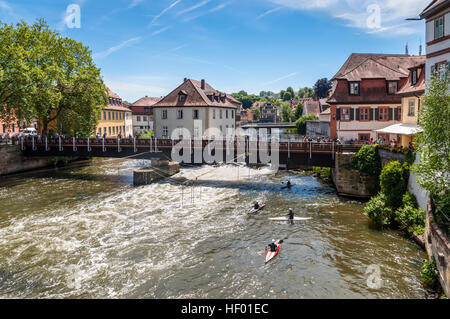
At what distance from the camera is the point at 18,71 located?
3719cm

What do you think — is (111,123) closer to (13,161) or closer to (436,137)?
(13,161)

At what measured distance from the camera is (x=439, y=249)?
1441cm

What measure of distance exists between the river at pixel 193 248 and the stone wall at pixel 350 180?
1424 millimetres

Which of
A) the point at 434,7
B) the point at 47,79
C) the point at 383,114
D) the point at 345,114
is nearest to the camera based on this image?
the point at 434,7

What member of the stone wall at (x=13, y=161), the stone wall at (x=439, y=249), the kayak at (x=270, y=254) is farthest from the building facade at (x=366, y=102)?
the stone wall at (x=13, y=161)

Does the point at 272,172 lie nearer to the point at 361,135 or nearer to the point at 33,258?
the point at 361,135

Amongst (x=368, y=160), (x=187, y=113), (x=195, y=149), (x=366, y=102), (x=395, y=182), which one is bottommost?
(x=395, y=182)

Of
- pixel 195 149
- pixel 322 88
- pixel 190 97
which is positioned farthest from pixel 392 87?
pixel 322 88

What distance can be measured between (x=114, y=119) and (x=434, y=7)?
199ft

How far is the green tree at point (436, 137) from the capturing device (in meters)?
16.1

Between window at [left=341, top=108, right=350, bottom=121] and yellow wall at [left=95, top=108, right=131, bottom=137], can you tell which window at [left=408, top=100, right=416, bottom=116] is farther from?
yellow wall at [left=95, top=108, right=131, bottom=137]
